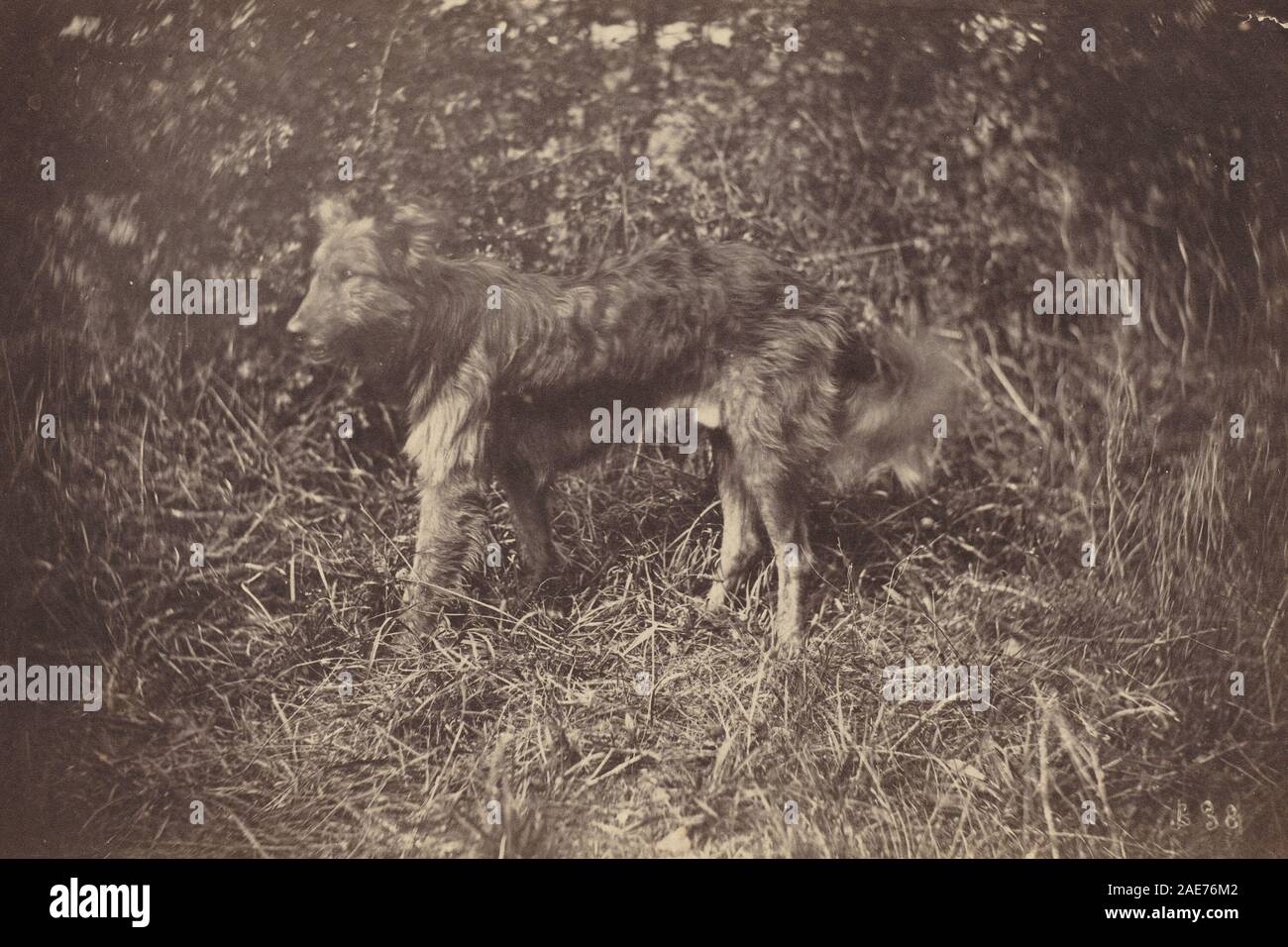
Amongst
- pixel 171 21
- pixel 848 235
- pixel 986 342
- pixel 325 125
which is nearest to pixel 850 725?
pixel 986 342

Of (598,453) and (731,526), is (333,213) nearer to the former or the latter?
(598,453)

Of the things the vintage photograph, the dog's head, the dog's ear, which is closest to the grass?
the vintage photograph

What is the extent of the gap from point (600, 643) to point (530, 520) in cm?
36

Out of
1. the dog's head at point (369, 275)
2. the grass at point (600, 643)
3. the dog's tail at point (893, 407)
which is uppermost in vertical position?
the dog's head at point (369, 275)

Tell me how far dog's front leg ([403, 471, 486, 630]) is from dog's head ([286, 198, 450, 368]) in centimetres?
40

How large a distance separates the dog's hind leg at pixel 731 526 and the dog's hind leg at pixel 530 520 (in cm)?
43

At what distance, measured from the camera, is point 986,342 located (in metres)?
2.85

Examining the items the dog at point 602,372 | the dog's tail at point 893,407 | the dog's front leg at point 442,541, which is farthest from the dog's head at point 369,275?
the dog's tail at point 893,407

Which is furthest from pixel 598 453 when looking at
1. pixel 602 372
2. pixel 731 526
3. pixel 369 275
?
pixel 369 275

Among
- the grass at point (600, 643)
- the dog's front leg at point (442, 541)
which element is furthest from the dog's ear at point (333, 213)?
the dog's front leg at point (442, 541)

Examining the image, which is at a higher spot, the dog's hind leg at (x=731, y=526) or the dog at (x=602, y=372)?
the dog at (x=602, y=372)

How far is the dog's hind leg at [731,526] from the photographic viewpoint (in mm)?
2826

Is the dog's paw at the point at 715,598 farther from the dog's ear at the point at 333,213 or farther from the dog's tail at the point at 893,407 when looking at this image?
the dog's ear at the point at 333,213

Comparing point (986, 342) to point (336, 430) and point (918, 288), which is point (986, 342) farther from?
point (336, 430)
